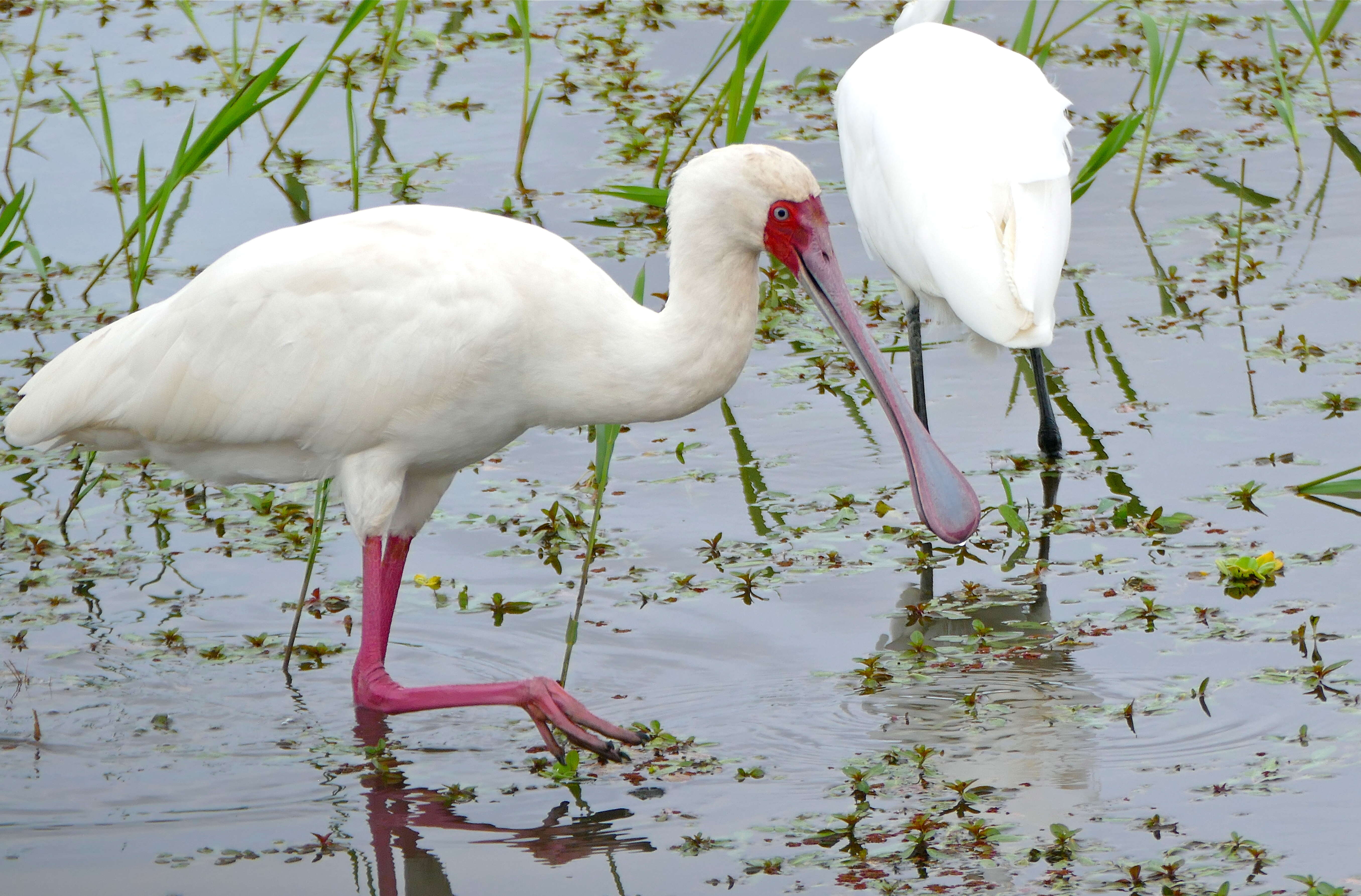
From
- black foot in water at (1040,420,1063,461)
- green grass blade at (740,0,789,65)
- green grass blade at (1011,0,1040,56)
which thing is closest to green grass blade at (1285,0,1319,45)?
green grass blade at (1011,0,1040,56)

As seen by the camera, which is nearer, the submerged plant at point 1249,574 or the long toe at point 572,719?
the long toe at point 572,719

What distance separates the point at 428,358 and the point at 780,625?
4.51ft

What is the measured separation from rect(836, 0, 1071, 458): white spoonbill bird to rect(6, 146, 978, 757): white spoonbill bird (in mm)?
1191

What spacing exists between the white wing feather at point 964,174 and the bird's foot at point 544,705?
6.11 feet

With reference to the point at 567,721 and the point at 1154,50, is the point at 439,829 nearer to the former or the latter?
the point at 567,721

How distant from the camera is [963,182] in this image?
18.9 feet

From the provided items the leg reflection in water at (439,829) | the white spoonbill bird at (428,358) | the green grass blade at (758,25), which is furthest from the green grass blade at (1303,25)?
the leg reflection in water at (439,829)

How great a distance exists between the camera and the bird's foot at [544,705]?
423cm

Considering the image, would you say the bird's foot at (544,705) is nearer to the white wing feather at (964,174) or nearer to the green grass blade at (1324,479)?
the white wing feather at (964,174)

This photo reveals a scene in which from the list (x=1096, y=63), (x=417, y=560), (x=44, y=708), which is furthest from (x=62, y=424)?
(x=1096, y=63)

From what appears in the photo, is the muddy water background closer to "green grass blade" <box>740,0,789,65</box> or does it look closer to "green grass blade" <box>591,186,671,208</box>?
"green grass blade" <box>591,186,671,208</box>

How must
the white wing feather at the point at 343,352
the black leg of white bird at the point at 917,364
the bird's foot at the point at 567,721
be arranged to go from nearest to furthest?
the bird's foot at the point at 567,721, the white wing feather at the point at 343,352, the black leg of white bird at the point at 917,364

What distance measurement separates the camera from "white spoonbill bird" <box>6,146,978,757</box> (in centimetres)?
421

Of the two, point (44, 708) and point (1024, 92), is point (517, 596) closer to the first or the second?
point (44, 708)
